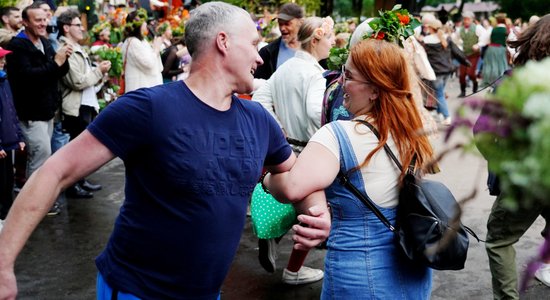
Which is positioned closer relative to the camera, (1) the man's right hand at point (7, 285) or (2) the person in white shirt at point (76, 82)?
(1) the man's right hand at point (7, 285)

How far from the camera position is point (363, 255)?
2793 mm

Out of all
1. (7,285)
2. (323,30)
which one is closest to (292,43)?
(323,30)

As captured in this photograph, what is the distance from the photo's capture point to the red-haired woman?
2.74 metres

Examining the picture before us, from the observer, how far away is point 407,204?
2.76 meters

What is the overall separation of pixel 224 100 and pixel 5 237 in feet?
2.94

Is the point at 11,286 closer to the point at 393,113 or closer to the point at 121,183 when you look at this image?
the point at 393,113

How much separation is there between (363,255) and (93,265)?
11.8ft

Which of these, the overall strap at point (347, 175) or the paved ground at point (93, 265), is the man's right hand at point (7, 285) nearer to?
the overall strap at point (347, 175)

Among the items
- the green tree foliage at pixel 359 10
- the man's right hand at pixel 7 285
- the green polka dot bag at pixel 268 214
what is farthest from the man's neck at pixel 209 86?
the green tree foliage at pixel 359 10

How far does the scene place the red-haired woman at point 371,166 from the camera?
108 inches

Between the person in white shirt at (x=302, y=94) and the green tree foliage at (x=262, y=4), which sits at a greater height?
the person in white shirt at (x=302, y=94)

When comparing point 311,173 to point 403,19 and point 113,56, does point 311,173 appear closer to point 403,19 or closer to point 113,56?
point 403,19

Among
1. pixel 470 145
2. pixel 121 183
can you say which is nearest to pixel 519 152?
pixel 470 145

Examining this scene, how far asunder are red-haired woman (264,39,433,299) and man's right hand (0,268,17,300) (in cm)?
105
